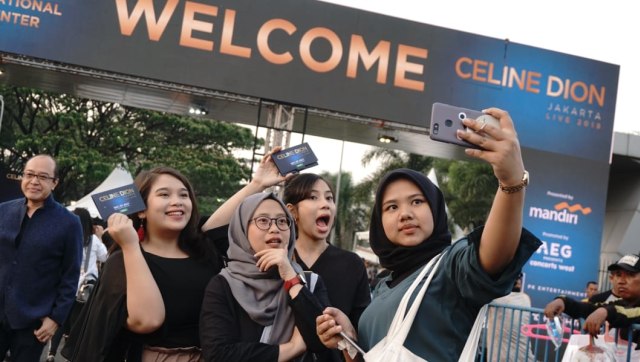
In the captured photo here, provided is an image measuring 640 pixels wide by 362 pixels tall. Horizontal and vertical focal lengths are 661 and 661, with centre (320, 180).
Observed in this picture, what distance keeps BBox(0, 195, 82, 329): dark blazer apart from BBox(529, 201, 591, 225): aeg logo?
9.54 m

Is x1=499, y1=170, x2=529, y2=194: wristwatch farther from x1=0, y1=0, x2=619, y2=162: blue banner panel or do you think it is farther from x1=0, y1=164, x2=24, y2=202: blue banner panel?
x1=0, y1=164, x2=24, y2=202: blue banner panel

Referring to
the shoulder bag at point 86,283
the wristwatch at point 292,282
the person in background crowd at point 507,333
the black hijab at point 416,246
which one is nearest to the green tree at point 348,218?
the shoulder bag at point 86,283

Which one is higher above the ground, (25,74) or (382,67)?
(382,67)

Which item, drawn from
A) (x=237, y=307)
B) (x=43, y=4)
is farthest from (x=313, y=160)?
(x=43, y=4)

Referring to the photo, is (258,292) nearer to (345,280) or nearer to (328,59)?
(345,280)

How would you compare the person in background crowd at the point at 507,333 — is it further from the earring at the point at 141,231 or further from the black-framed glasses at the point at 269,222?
the earring at the point at 141,231

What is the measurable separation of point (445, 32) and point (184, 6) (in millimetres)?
4524

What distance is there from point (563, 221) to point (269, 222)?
418 inches

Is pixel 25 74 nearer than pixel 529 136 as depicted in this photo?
Yes

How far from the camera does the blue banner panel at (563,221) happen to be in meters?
12.1

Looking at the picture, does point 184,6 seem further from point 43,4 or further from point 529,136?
point 529,136

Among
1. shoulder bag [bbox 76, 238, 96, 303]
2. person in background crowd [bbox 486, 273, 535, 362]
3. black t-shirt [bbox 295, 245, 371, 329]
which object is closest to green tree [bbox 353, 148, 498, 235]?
shoulder bag [bbox 76, 238, 96, 303]

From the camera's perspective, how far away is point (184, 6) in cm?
1061

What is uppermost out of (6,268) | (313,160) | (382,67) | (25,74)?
(382,67)
